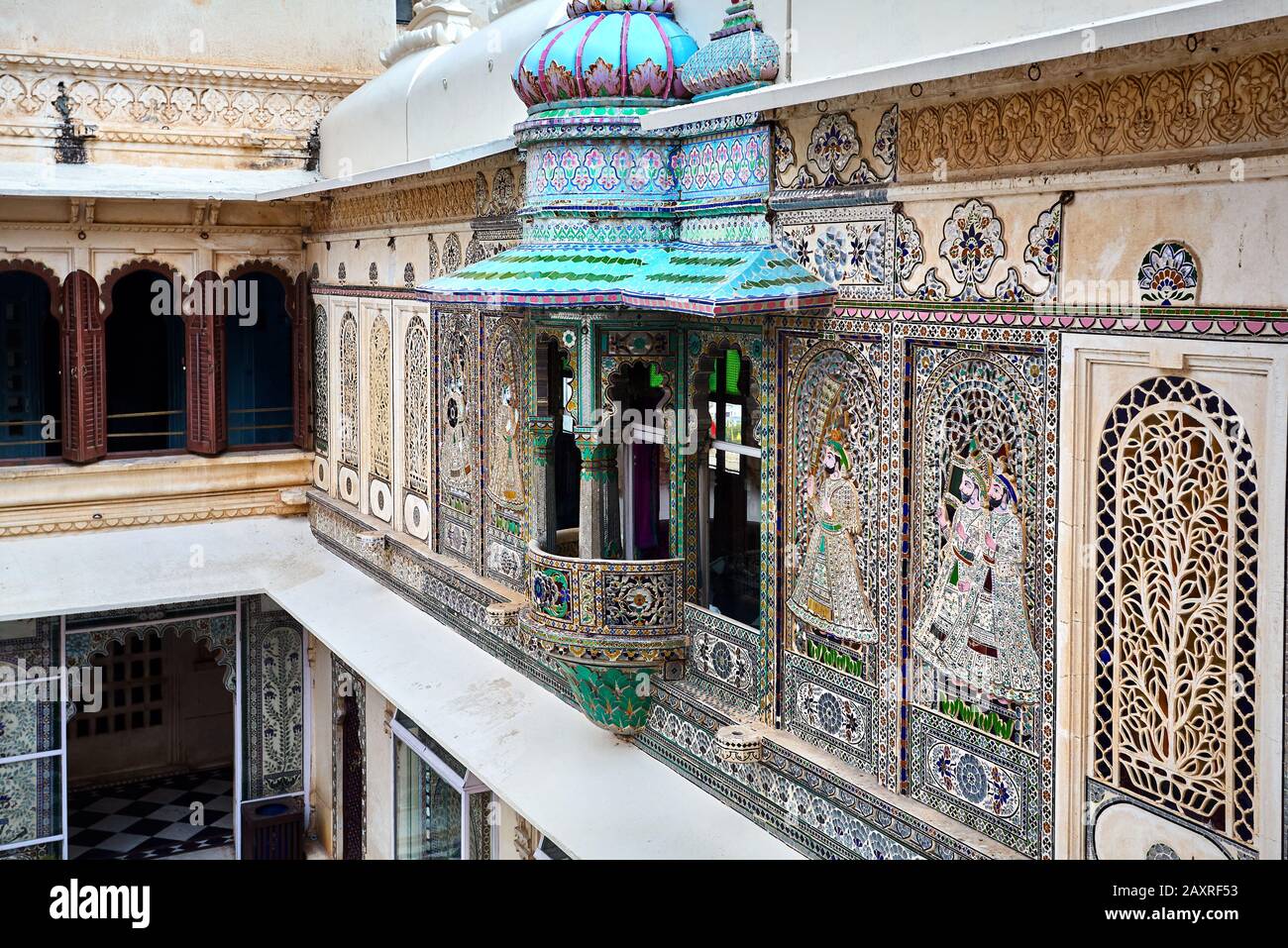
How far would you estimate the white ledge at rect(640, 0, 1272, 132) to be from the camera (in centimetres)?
260

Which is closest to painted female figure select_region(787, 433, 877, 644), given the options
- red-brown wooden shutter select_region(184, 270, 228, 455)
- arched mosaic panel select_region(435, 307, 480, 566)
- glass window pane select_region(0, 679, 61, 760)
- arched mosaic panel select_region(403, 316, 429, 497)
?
arched mosaic panel select_region(435, 307, 480, 566)

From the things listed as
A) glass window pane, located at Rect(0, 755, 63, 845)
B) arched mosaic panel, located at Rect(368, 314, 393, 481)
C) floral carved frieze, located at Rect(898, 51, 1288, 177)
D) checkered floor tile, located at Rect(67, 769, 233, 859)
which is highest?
floral carved frieze, located at Rect(898, 51, 1288, 177)

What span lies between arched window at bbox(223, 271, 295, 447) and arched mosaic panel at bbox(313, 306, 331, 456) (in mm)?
484

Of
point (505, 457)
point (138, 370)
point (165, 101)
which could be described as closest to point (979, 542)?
point (505, 457)

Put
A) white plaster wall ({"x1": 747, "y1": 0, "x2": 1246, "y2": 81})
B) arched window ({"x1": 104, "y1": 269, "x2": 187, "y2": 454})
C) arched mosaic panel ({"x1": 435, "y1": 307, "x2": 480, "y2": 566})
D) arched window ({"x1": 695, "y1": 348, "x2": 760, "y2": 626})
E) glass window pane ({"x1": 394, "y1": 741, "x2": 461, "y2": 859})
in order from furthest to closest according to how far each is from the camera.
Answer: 1. arched window ({"x1": 104, "y1": 269, "x2": 187, "y2": 454})
2. glass window pane ({"x1": 394, "y1": 741, "x2": 461, "y2": 859})
3. arched mosaic panel ({"x1": 435, "y1": 307, "x2": 480, "y2": 566})
4. arched window ({"x1": 695, "y1": 348, "x2": 760, "y2": 626})
5. white plaster wall ({"x1": 747, "y1": 0, "x2": 1246, "y2": 81})

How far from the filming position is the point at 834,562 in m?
4.50

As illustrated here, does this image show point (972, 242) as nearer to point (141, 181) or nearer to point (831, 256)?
point (831, 256)

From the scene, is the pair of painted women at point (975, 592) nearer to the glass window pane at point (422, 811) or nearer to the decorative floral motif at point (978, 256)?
the decorative floral motif at point (978, 256)

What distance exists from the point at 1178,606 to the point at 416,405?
589 centimetres

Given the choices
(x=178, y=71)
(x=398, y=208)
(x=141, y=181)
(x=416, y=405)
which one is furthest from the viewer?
(x=178, y=71)

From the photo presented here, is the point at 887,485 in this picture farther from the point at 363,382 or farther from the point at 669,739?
the point at 363,382

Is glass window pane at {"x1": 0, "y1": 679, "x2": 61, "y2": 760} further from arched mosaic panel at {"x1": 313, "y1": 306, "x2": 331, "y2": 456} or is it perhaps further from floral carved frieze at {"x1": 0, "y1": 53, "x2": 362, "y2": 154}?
floral carved frieze at {"x1": 0, "y1": 53, "x2": 362, "y2": 154}

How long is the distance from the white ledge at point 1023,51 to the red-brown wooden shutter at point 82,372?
287 inches
